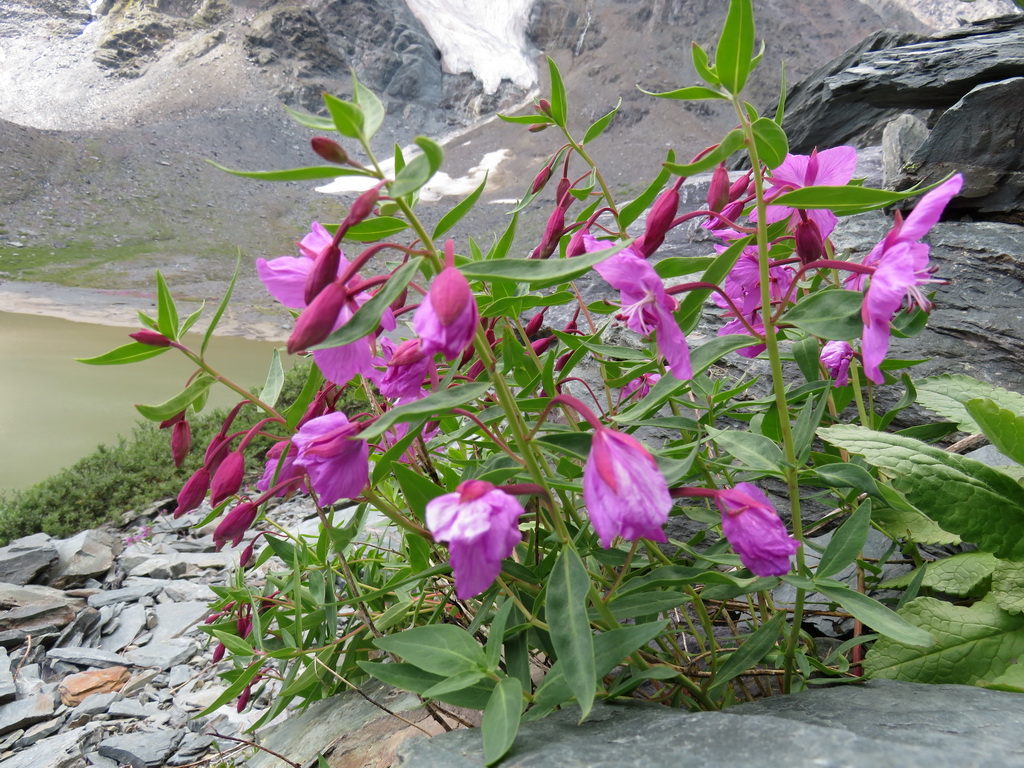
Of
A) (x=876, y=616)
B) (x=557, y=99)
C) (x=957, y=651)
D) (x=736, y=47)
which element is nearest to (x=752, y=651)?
(x=876, y=616)

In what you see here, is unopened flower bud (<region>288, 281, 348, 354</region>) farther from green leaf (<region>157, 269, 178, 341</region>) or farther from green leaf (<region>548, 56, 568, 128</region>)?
green leaf (<region>548, 56, 568, 128</region>)

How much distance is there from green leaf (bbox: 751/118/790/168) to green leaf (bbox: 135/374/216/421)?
0.65m

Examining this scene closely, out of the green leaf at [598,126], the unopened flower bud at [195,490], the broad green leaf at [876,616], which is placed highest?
the green leaf at [598,126]

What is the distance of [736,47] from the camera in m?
0.58

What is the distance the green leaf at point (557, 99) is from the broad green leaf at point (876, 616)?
2.16 feet

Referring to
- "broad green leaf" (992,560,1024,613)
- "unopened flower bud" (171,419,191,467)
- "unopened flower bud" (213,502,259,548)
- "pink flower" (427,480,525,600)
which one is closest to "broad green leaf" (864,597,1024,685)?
"broad green leaf" (992,560,1024,613)

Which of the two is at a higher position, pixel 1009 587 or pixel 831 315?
pixel 831 315

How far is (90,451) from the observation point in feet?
13.6

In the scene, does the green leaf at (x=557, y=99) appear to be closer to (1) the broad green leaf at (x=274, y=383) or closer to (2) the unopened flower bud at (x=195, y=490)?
(1) the broad green leaf at (x=274, y=383)

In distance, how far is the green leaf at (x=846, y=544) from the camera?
637mm

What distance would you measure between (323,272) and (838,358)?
2.55 ft

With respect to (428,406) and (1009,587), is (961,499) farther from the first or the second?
(428,406)

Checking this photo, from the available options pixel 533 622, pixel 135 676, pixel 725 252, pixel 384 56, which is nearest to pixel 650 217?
pixel 725 252

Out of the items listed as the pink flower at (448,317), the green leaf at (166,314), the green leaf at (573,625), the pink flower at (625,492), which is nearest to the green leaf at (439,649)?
the green leaf at (573,625)
